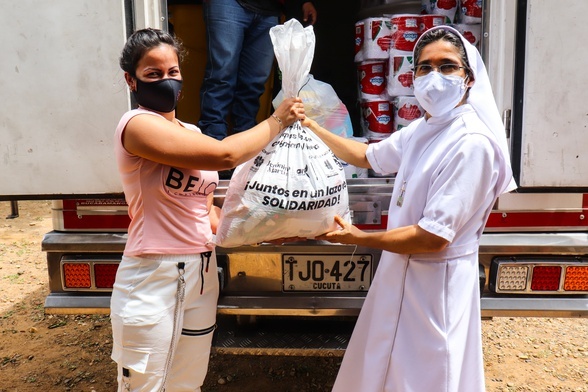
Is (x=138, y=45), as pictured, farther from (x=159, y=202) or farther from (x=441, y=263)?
(x=441, y=263)

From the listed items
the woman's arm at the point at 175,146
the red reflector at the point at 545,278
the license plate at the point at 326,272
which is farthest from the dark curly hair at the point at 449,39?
the red reflector at the point at 545,278

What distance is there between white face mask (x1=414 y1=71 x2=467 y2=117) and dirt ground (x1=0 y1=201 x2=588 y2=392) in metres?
1.78

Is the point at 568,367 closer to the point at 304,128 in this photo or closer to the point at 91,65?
the point at 304,128

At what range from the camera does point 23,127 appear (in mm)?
2111

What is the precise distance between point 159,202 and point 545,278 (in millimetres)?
1626

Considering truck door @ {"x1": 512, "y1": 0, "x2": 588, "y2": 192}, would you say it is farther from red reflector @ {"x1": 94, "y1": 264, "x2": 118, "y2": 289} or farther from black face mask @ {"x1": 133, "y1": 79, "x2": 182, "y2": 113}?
red reflector @ {"x1": 94, "y1": 264, "x2": 118, "y2": 289}

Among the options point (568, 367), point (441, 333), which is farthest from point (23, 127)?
point (568, 367)

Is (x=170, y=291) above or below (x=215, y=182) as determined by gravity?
below

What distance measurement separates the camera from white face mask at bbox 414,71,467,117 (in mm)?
1680

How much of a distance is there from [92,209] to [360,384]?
1.31m

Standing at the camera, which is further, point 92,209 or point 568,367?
point 568,367

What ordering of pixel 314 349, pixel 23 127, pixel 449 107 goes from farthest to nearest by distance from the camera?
pixel 314 349
pixel 23 127
pixel 449 107

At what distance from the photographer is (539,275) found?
2.31 metres

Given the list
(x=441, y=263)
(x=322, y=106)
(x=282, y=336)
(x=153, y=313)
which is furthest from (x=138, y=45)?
(x=282, y=336)
